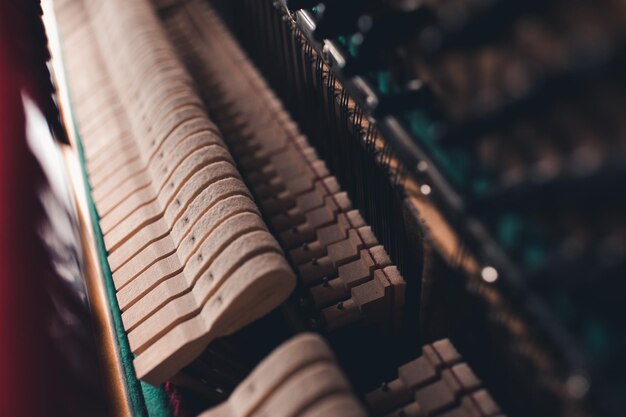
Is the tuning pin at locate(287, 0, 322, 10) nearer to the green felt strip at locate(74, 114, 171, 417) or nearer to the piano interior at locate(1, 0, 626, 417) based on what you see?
the piano interior at locate(1, 0, 626, 417)

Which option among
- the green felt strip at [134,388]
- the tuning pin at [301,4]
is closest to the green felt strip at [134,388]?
the green felt strip at [134,388]

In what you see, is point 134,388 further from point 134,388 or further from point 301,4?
point 301,4

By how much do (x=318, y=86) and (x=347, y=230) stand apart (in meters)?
0.69

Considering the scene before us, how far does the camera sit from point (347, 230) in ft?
7.48

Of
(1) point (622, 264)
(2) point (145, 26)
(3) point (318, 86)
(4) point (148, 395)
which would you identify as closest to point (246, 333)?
(4) point (148, 395)

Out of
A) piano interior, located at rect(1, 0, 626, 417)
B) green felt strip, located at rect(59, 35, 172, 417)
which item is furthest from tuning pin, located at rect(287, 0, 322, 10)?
green felt strip, located at rect(59, 35, 172, 417)

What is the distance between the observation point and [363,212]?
246 centimetres

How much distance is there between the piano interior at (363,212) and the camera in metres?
1.10

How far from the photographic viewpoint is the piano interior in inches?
43.4

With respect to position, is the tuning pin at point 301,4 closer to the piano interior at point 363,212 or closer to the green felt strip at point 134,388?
the piano interior at point 363,212

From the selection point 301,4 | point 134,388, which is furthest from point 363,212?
point 134,388

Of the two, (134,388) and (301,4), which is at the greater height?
(301,4)

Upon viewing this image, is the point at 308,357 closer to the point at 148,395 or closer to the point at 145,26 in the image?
the point at 148,395

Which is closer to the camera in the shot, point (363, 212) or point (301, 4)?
point (301, 4)
